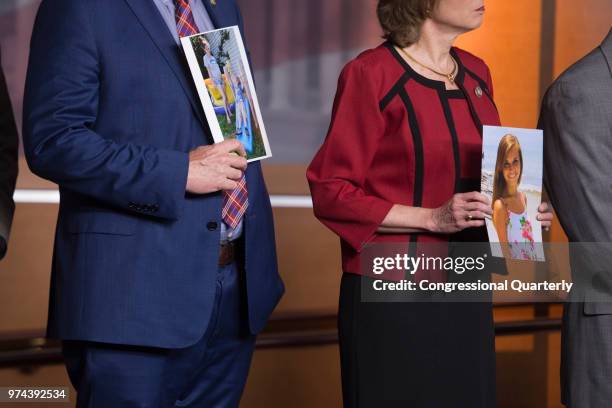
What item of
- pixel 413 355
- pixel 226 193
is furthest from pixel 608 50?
pixel 226 193

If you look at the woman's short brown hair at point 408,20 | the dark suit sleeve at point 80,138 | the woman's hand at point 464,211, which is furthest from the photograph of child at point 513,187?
the dark suit sleeve at point 80,138

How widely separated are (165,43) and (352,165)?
503 mm

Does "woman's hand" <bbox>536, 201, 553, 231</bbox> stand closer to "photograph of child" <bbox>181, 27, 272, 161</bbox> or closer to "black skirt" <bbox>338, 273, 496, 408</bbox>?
"black skirt" <bbox>338, 273, 496, 408</bbox>

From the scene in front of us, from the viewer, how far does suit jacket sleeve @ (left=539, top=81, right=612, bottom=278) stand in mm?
2043

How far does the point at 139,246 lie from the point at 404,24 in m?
0.85

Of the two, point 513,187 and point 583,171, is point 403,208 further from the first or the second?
point 583,171

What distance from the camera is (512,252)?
1.98 meters

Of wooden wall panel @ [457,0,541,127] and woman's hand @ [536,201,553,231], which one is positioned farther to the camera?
wooden wall panel @ [457,0,541,127]

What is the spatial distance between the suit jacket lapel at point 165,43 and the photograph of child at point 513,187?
63 cm

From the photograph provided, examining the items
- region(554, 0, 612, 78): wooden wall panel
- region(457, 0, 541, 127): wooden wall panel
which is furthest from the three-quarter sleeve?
region(554, 0, 612, 78): wooden wall panel

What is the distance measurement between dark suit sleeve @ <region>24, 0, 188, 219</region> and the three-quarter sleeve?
1.30 feet

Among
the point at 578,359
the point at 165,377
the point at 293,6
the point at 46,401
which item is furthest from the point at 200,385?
the point at 293,6

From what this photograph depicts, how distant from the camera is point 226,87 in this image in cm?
189

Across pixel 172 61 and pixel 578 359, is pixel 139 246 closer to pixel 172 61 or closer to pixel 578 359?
pixel 172 61
